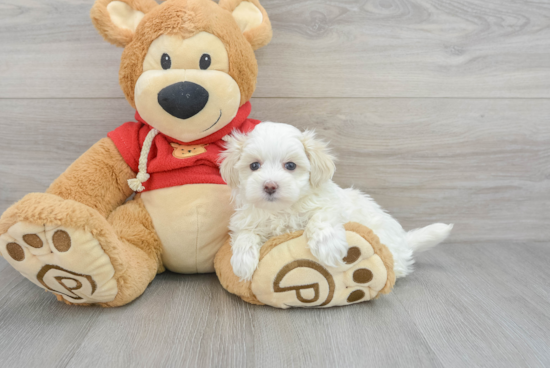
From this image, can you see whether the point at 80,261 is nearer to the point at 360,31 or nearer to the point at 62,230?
the point at 62,230

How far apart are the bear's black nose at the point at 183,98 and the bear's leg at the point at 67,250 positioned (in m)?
0.30

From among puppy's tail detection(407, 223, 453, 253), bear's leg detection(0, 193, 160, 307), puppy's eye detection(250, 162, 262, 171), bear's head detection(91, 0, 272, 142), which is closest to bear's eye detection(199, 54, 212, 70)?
bear's head detection(91, 0, 272, 142)

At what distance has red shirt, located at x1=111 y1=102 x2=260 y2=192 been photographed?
3.57ft

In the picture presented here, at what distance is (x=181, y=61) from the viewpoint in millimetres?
974

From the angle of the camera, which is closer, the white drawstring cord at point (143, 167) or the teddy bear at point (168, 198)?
the teddy bear at point (168, 198)

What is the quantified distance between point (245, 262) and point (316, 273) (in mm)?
168

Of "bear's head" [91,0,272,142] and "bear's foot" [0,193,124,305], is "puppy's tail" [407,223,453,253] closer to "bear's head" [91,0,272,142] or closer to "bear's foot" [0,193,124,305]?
"bear's head" [91,0,272,142]

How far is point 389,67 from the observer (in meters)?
1.32

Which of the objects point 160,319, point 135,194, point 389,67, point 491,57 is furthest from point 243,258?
point 491,57

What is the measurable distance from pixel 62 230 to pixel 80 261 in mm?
77

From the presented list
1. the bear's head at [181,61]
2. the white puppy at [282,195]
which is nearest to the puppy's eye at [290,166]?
the white puppy at [282,195]

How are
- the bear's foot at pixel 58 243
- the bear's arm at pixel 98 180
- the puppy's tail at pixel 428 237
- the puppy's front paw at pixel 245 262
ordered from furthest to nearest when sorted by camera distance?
the puppy's tail at pixel 428 237, the bear's arm at pixel 98 180, the puppy's front paw at pixel 245 262, the bear's foot at pixel 58 243

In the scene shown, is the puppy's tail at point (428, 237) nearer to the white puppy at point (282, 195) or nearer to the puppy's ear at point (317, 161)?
the white puppy at point (282, 195)

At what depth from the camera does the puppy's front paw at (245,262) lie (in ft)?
3.06
